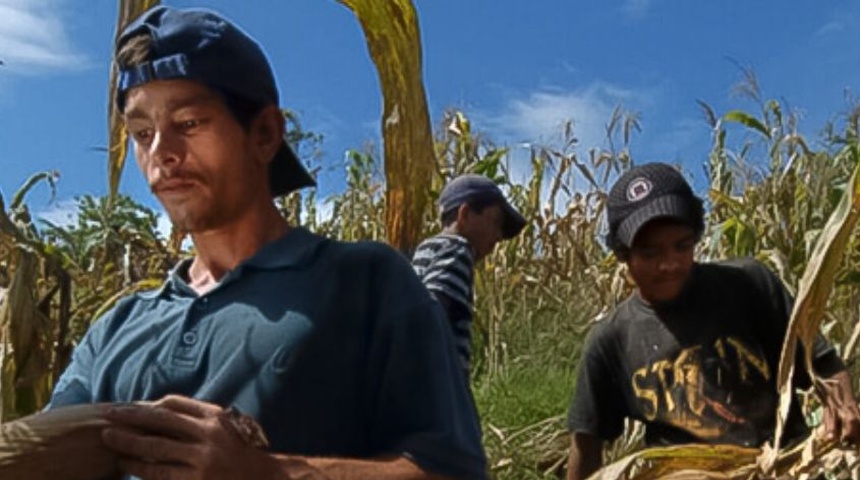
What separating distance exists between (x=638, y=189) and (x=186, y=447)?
4.21ft

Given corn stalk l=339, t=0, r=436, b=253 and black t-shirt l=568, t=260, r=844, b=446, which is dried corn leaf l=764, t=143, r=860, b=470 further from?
corn stalk l=339, t=0, r=436, b=253

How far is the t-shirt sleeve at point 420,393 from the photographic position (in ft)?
2.83

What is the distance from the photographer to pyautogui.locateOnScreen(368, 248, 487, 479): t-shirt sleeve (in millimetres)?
863

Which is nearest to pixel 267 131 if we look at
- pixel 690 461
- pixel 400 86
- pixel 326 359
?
pixel 326 359

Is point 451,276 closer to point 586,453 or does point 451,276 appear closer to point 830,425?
point 586,453

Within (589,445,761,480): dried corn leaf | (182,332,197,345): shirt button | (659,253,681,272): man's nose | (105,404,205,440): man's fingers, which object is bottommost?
(105,404,205,440): man's fingers

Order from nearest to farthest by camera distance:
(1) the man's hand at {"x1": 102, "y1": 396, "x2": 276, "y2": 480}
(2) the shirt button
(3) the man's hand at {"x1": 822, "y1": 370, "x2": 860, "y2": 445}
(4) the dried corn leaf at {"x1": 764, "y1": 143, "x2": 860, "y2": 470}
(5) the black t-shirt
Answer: (1) the man's hand at {"x1": 102, "y1": 396, "x2": 276, "y2": 480} → (2) the shirt button → (4) the dried corn leaf at {"x1": 764, "y1": 143, "x2": 860, "y2": 470} → (3) the man's hand at {"x1": 822, "y1": 370, "x2": 860, "y2": 445} → (5) the black t-shirt

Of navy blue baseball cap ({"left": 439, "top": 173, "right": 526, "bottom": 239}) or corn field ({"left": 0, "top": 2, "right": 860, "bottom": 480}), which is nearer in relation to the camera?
corn field ({"left": 0, "top": 2, "right": 860, "bottom": 480})

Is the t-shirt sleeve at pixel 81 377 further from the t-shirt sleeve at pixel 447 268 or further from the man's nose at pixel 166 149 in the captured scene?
the t-shirt sleeve at pixel 447 268

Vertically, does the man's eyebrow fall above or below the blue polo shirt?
above

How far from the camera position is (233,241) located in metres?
0.96

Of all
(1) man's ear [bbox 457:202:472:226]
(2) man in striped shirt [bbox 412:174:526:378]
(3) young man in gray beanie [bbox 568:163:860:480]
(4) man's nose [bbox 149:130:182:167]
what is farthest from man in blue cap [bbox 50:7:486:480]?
A: (1) man's ear [bbox 457:202:472:226]

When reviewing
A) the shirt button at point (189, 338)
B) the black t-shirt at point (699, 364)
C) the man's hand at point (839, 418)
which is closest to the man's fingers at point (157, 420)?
the shirt button at point (189, 338)

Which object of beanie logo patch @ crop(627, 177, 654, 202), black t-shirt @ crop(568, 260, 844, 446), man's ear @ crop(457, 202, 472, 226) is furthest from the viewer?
man's ear @ crop(457, 202, 472, 226)
